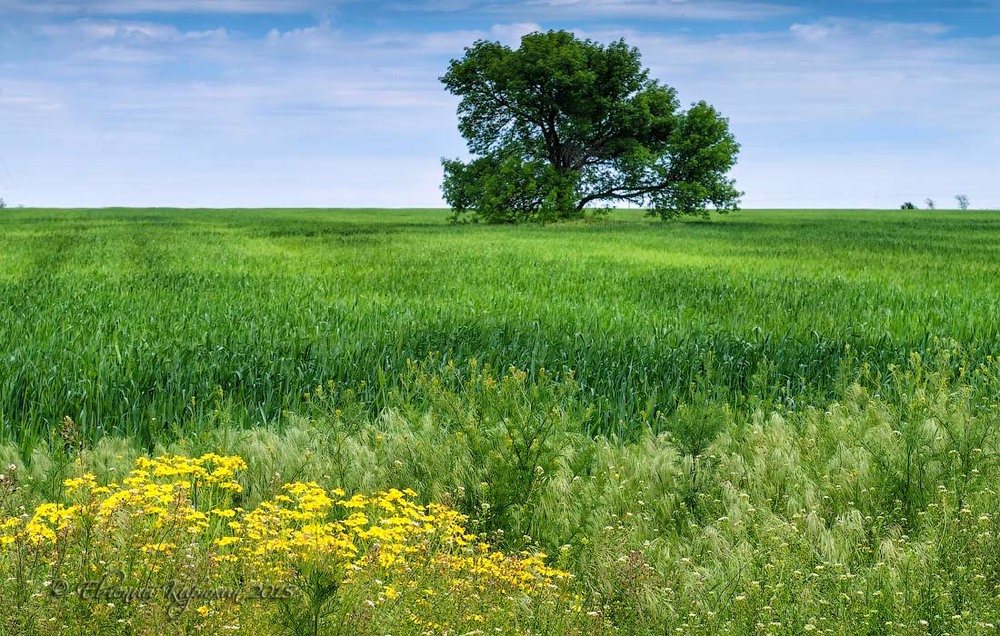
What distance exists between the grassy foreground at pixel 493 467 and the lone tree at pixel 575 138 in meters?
33.7

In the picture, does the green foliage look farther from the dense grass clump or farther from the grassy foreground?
the dense grass clump

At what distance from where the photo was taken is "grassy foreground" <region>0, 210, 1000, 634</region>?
371 cm

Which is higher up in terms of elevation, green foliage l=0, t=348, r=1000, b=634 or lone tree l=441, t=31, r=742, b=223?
lone tree l=441, t=31, r=742, b=223

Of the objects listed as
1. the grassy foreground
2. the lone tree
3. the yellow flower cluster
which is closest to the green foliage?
the grassy foreground

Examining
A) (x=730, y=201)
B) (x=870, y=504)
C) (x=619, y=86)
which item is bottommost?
(x=870, y=504)

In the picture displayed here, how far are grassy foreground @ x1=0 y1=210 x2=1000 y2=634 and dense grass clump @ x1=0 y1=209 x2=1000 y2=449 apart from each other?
6 centimetres

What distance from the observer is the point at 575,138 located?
48.6 meters

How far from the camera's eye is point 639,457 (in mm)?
6227

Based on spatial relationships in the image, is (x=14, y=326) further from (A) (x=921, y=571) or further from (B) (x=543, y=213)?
(B) (x=543, y=213)

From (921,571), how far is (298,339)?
672 cm

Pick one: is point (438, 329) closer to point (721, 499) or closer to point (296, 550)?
point (721, 499)

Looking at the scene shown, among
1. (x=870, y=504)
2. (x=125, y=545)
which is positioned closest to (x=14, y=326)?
(x=125, y=545)

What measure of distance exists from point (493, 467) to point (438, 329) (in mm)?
4975

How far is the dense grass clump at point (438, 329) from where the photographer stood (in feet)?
25.7
